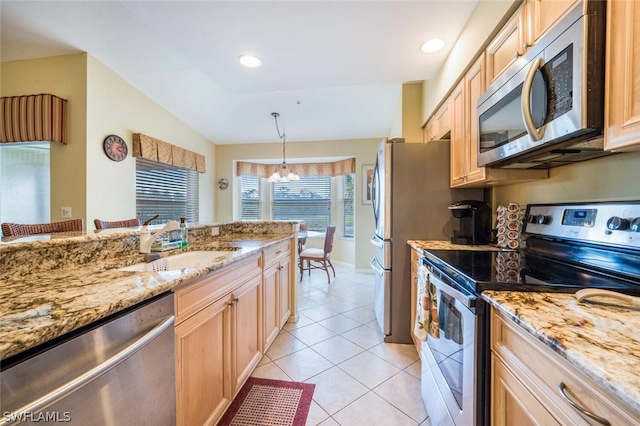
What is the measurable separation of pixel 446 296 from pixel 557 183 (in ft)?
3.15

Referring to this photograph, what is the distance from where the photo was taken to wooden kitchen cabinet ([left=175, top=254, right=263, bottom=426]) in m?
1.04

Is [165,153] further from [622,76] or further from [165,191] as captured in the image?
[622,76]

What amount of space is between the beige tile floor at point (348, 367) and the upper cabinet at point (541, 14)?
1.96 m

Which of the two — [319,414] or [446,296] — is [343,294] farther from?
[446,296]

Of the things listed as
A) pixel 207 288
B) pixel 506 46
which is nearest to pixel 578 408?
pixel 207 288

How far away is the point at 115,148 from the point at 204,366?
Answer: 2872mm

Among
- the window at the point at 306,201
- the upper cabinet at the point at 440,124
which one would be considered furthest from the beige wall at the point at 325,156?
the upper cabinet at the point at 440,124

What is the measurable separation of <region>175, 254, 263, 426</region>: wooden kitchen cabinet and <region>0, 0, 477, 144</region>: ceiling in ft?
5.23

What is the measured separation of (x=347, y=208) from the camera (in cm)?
536

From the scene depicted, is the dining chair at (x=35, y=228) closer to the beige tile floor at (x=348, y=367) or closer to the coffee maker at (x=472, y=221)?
the beige tile floor at (x=348, y=367)

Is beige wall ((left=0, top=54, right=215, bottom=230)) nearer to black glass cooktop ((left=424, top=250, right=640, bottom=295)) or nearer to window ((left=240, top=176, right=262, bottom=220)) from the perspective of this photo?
window ((left=240, top=176, right=262, bottom=220))

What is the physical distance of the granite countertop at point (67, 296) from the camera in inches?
22.3

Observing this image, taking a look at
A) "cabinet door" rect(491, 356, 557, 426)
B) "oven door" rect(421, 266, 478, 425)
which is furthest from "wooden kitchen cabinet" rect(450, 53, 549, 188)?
"cabinet door" rect(491, 356, 557, 426)

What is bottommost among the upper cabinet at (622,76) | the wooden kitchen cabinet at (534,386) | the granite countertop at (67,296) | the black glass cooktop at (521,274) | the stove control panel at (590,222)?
the wooden kitchen cabinet at (534,386)
